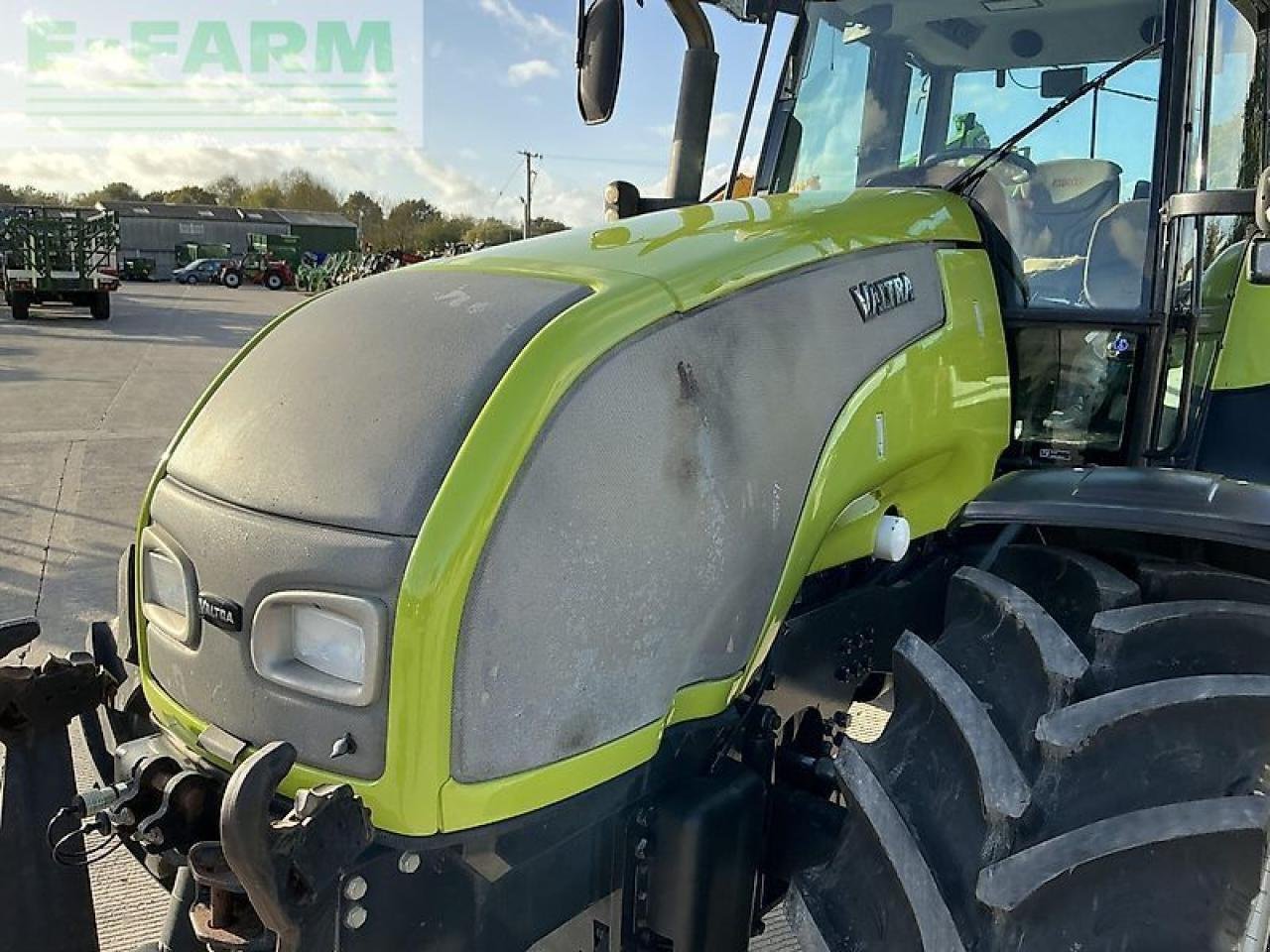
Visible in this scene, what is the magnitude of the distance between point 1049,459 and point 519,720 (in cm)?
149

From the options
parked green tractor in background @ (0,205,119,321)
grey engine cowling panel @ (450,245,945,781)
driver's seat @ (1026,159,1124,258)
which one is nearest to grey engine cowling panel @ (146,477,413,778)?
grey engine cowling panel @ (450,245,945,781)

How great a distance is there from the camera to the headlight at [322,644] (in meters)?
1.48

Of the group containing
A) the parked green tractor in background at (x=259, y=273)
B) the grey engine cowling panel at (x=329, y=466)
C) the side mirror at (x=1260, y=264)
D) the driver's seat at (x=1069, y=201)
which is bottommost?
the parked green tractor in background at (x=259, y=273)

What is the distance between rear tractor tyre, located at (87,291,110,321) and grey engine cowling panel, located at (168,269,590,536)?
2399 cm

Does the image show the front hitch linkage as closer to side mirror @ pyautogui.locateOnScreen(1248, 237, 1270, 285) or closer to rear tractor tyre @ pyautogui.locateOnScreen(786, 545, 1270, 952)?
rear tractor tyre @ pyautogui.locateOnScreen(786, 545, 1270, 952)

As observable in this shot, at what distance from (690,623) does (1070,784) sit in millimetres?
575

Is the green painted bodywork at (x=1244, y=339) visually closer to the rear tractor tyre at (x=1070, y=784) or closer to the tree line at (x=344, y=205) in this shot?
the rear tractor tyre at (x=1070, y=784)

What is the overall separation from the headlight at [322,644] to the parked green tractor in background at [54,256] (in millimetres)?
23908

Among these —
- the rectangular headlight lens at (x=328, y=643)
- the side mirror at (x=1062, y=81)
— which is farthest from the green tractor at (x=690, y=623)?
the side mirror at (x=1062, y=81)

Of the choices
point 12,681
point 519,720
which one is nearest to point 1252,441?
point 519,720

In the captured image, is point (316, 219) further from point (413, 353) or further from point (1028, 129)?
point (413, 353)

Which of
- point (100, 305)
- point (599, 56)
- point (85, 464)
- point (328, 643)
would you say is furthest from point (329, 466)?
point (100, 305)

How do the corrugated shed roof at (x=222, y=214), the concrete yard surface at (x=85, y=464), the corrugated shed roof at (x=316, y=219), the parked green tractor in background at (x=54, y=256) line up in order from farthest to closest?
the corrugated shed roof at (x=316, y=219), the corrugated shed roof at (x=222, y=214), the parked green tractor in background at (x=54, y=256), the concrete yard surface at (x=85, y=464)

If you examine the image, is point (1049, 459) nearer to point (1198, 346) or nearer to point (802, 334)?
point (1198, 346)
